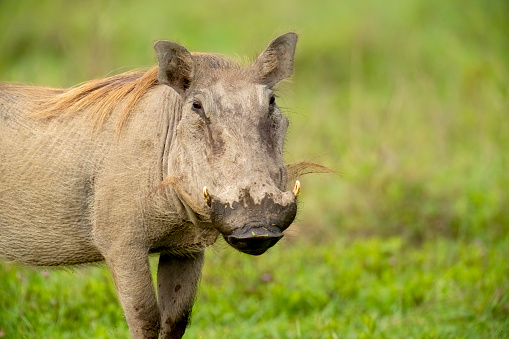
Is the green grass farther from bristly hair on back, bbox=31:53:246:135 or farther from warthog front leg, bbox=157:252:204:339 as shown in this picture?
bristly hair on back, bbox=31:53:246:135

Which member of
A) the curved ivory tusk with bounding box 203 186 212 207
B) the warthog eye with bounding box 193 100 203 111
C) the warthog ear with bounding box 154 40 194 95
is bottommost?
the curved ivory tusk with bounding box 203 186 212 207

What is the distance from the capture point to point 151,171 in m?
3.66

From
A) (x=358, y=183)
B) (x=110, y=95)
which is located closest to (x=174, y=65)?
(x=110, y=95)

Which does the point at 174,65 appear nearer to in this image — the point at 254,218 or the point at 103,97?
the point at 103,97

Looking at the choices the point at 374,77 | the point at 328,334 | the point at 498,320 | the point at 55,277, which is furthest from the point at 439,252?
the point at 374,77

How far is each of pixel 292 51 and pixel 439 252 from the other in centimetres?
297

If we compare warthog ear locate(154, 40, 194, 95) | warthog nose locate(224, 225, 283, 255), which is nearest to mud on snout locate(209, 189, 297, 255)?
warthog nose locate(224, 225, 283, 255)

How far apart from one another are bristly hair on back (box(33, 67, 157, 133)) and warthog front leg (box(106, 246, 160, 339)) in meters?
0.56

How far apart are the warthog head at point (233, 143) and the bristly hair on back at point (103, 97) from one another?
26 cm

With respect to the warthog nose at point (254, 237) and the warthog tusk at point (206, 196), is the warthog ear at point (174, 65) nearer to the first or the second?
the warthog tusk at point (206, 196)

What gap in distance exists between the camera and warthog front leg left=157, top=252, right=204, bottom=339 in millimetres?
3986

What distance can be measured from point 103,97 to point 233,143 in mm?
864

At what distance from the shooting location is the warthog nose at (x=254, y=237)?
3.08 meters

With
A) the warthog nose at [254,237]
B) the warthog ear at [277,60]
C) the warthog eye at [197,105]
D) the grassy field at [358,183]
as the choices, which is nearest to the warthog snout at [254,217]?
the warthog nose at [254,237]
